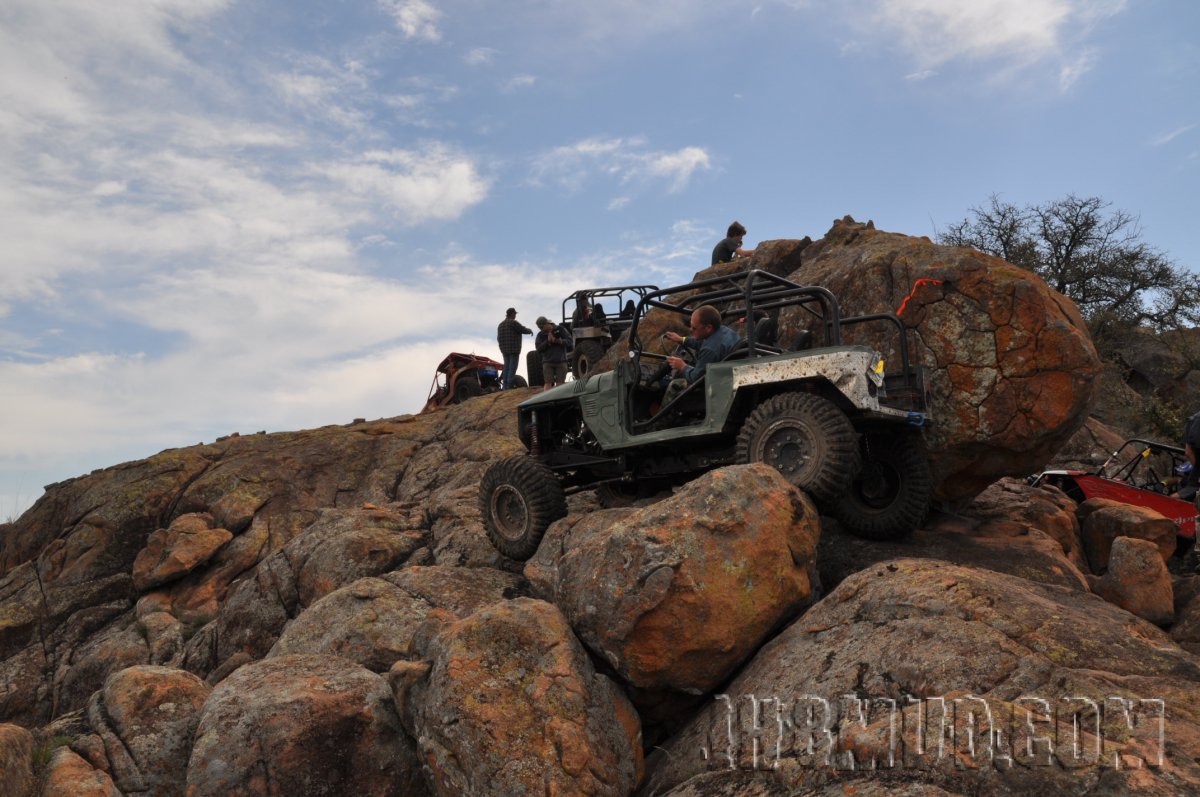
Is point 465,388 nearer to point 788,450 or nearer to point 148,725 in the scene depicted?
point 788,450

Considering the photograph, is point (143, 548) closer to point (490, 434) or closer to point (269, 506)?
point (269, 506)

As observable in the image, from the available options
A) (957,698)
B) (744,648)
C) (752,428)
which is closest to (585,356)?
(752,428)

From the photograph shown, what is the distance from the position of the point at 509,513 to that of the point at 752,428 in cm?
299

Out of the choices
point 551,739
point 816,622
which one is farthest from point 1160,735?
point 551,739

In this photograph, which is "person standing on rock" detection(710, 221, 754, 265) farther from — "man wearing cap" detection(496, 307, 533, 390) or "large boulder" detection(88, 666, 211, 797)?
"large boulder" detection(88, 666, 211, 797)

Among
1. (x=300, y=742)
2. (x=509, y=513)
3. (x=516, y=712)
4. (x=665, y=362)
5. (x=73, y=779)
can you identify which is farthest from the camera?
(x=509, y=513)

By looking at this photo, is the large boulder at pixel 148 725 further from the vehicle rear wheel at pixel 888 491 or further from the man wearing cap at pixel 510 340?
the man wearing cap at pixel 510 340

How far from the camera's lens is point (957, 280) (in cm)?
921

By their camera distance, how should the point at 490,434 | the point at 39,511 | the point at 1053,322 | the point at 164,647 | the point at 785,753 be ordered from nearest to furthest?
the point at 785,753
the point at 1053,322
the point at 164,647
the point at 490,434
the point at 39,511

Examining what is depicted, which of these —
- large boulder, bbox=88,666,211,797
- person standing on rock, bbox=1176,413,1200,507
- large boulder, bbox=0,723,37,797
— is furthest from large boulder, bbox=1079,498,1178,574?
large boulder, bbox=0,723,37,797

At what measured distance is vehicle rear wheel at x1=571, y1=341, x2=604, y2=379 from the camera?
1845cm

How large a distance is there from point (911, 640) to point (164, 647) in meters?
10.6

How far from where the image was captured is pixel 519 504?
9430 mm

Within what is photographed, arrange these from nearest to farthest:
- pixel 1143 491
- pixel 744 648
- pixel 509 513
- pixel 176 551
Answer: pixel 744 648, pixel 509 513, pixel 1143 491, pixel 176 551
